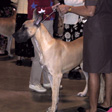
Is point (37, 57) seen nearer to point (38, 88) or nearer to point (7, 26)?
point (38, 88)

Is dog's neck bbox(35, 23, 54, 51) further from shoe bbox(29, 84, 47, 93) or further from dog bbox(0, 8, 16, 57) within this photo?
dog bbox(0, 8, 16, 57)

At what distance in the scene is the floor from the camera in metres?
3.64

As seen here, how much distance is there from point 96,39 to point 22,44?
10.2ft

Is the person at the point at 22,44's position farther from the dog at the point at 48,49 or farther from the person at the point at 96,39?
the person at the point at 96,39

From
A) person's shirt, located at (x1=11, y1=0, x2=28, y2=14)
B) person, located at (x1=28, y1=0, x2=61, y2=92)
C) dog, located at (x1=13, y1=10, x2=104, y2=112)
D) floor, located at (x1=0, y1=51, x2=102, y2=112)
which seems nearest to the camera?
dog, located at (x1=13, y1=10, x2=104, y2=112)

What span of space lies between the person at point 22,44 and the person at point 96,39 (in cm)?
230

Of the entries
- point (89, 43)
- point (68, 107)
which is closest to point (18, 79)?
point (68, 107)

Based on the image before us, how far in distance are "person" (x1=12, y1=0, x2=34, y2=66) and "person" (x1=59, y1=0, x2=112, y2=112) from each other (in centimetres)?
230

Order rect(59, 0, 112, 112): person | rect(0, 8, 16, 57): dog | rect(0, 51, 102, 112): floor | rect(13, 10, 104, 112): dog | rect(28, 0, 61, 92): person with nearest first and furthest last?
rect(59, 0, 112, 112): person < rect(13, 10, 104, 112): dog < rect(0, 51, 102, 112): floor < rect(28, 0, 61, 92): person < rect(0, 8, 16, 57): dog

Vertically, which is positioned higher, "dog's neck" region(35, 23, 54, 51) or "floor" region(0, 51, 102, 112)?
"dog's neck" region(35, 23, 54, 51)

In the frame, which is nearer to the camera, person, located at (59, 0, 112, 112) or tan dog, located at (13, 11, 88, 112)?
person, located at (59, 0, 112, 112)

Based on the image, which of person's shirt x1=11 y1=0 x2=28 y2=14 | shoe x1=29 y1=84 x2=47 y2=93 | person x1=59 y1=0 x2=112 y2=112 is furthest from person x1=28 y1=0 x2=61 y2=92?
person's shirt x1=11 y1=0 x2=28 y2=14

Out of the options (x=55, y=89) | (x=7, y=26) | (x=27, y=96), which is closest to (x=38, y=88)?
(x=27, y=96)

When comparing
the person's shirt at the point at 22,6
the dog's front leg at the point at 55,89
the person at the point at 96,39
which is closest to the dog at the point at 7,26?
the person's shirt at the point at 22,6
